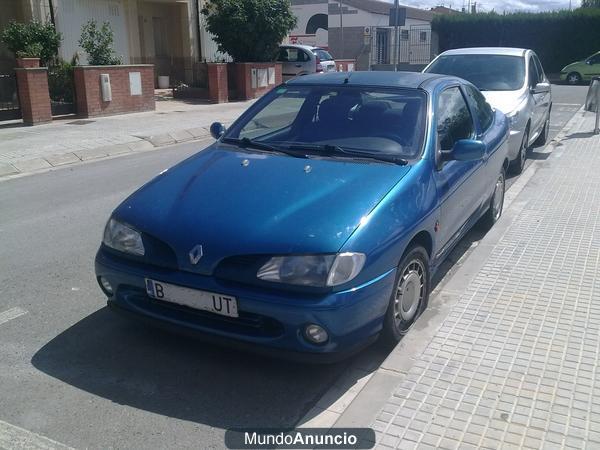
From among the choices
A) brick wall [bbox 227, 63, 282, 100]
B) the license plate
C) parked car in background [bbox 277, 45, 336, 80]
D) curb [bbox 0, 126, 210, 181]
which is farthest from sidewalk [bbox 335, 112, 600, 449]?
parked car in background [bbox 277, 45, 336, 80]

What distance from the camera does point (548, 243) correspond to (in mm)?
5863

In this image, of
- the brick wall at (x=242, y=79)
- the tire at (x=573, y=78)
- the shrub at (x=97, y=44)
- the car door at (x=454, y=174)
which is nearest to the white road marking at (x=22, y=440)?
the car door at (x=454, y=174)

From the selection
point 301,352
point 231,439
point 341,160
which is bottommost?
point 231,439

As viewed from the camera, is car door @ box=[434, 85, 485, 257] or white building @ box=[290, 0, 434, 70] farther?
white building @ box=[290, 0, 434, 70]

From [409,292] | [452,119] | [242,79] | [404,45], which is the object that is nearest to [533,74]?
[452,119]

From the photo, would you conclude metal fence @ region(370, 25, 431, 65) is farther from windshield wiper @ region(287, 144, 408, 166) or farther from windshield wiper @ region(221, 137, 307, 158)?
windshield wiper @ region(287, 144, 408, 166)

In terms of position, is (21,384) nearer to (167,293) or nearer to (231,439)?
(167,293)

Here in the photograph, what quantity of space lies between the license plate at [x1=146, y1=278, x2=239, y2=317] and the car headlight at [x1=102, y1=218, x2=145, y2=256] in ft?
0.77

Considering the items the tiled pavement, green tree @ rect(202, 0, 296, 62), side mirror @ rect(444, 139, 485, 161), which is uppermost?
green tree @ rect(202, 0, 296, 62)

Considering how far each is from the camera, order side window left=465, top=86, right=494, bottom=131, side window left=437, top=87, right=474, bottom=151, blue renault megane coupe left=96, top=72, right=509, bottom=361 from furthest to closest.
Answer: side window left=465, top=86, right=494, bottom=131 < side window left=437, top=87, right=474, bottom=151 < blue renault megane coupe left=96, top=72, right=509, bottom=361

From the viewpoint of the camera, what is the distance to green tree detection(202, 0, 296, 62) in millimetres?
20516

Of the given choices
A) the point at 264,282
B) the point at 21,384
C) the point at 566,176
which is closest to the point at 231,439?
the point at 264,282

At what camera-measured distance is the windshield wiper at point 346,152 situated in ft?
13.7

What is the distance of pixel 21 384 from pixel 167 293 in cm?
100
